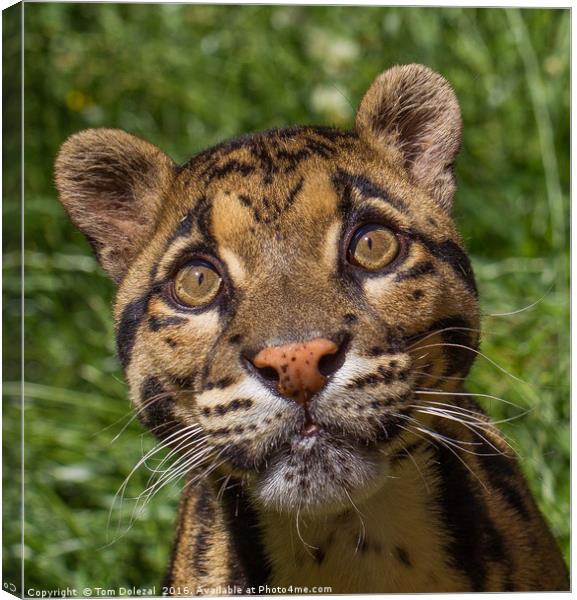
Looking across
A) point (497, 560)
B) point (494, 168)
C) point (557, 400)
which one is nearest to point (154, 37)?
point (494, 168)

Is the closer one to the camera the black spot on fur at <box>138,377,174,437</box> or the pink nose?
the pink nose

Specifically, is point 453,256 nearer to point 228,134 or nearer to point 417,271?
point 417,271

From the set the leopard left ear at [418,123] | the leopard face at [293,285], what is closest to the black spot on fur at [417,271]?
the leopard face at [293,285]

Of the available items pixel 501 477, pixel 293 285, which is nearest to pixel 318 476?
pixel 293 285

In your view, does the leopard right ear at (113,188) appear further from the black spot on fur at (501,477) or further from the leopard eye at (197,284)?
the black spot on fur at (501,477)

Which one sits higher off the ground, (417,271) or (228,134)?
(228,134)

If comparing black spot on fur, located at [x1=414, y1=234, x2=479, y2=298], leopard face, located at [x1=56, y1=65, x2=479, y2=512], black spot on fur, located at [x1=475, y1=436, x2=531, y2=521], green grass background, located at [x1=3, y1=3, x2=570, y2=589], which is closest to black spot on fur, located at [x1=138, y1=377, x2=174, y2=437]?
leopard face, located at [x1=56, y1=65, x2=479, y2=512]

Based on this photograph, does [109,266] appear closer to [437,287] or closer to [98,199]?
[98,199]

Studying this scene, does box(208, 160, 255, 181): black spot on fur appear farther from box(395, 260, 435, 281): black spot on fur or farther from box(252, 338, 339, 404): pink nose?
box(252, 338, 339, 404): pink nose
